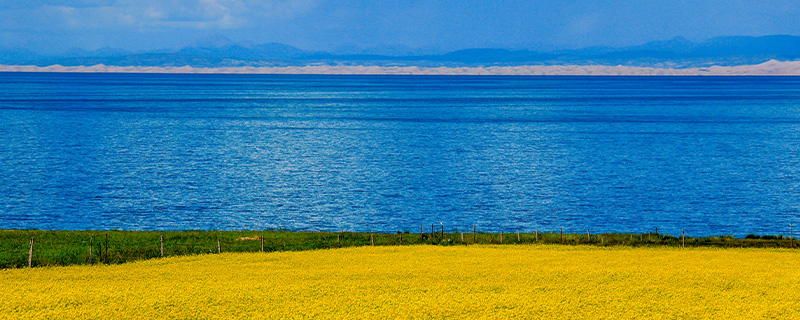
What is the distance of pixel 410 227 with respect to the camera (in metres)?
67.4

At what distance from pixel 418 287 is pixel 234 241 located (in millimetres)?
20096

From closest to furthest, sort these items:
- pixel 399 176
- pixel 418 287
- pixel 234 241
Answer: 1. pixel 418 287
2. pixel 234 241
3. pixel 399 176

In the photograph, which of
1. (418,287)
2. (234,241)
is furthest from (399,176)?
(418,287)

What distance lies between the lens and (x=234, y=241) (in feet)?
165

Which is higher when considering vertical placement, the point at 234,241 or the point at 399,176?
the point at 234,241

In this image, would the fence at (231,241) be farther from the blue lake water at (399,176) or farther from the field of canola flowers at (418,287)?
the blue lake water at (399,176)

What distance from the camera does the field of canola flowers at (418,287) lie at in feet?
97.1

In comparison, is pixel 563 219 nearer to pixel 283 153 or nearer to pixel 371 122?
pixel 283 153

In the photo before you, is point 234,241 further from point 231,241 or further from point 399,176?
point 399,176

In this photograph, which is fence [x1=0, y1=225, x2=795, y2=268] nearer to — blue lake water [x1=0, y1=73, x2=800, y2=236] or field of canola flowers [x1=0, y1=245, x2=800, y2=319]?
field of canola flowers [x1=0, y1=245, x2=800, y2=319]

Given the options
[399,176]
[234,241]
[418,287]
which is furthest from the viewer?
[399,176]

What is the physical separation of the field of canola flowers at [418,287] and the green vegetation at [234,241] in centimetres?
522

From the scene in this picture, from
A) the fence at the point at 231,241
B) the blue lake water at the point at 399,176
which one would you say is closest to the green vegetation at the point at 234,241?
the fence at the point at 231,241

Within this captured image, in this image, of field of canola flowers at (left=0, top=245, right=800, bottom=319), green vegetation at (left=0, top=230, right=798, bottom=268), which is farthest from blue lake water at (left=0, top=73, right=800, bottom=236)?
field of canola flowers at (left=0, top=245, right=800, bottom=319)
